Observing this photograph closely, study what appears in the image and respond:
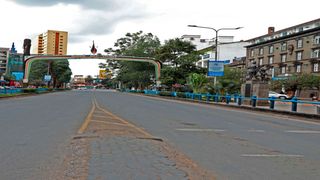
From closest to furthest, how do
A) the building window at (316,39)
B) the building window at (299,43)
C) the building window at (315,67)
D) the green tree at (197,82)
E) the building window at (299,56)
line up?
1. the green tree at (197,82)
2. the building window at (316,39)
3. the building window at (315,67)
4. the building window at (299,43)
5. the building window at (299,56)

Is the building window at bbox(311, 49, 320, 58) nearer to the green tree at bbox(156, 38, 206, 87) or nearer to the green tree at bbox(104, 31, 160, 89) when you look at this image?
the green tree at bbox(156, 38, 206, 87)

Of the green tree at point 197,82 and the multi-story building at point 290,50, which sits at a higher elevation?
the multi-story building at point 290,50

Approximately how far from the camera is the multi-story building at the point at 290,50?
74750 millimetres

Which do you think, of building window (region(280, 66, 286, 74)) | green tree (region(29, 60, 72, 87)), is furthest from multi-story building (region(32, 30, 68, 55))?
building window (region(280, 66, 286, 74))

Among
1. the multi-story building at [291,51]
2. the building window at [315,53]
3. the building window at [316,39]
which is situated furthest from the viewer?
the multi-story building at [291,51]

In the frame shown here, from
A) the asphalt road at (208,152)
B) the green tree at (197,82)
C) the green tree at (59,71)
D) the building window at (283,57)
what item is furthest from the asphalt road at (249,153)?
the green tree at (59,71)

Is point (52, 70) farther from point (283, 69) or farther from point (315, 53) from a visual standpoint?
point (315, 53)

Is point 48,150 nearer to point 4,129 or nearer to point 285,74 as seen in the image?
point 4,129

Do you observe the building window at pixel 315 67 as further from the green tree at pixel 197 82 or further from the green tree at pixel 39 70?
the green tree at pixel 39 70

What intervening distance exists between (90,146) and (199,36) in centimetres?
14164

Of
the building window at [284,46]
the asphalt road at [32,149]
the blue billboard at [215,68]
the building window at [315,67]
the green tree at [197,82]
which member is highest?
the building window at [284,46]

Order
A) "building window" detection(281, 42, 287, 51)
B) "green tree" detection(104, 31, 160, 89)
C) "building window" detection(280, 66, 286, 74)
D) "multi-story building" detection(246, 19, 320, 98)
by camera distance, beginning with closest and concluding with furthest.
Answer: "multi-story building" detection(246, 19, 320, 98)
"building window" detection(281, 42, 287, 51)
"building window" detection(280, 66, 286, 74)
"green tree" detection(104, 31, 160, 89)

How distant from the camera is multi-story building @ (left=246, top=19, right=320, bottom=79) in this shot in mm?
74750

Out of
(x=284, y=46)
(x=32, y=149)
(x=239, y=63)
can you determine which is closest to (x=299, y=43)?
(x=284, y=46)
